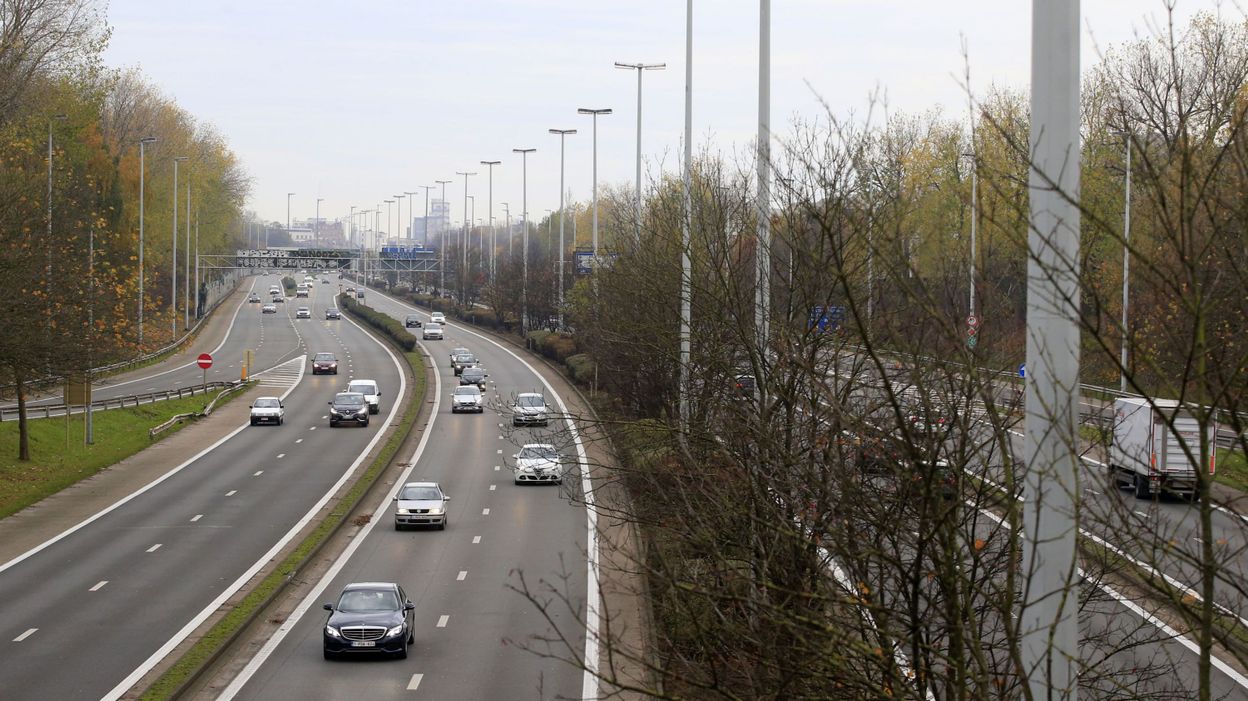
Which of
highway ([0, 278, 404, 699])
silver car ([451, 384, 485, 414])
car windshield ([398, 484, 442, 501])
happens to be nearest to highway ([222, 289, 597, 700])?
car windshield ([398, 484, 442, 501])

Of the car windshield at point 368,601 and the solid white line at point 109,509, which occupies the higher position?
the car windshield at point 368,601

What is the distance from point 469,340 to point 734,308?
89.1m

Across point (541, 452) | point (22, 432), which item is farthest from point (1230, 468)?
point (22, 432)

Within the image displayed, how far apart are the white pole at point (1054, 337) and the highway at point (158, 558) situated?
680 inches

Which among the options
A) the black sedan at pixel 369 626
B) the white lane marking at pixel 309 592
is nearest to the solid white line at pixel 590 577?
the black sedan at pixel 369 626

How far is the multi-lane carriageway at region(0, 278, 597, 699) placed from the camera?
70.9 feet

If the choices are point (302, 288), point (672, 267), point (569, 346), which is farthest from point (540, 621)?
point (302, 288)

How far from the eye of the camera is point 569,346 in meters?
79.2

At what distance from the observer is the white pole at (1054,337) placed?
234 inches

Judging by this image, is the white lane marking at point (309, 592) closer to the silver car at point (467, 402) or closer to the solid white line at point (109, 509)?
the solid white line at point (109, 509)

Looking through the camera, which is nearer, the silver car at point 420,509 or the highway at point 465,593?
the highway at point 465,593

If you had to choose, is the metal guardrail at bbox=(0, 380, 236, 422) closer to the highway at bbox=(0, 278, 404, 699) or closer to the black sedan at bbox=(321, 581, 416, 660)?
the highway at bbox=(0, 278, 404, 699)

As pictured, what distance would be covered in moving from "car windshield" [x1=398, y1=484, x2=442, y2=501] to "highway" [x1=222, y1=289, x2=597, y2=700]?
0.90 meters

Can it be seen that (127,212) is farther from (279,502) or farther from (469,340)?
(279,502)
